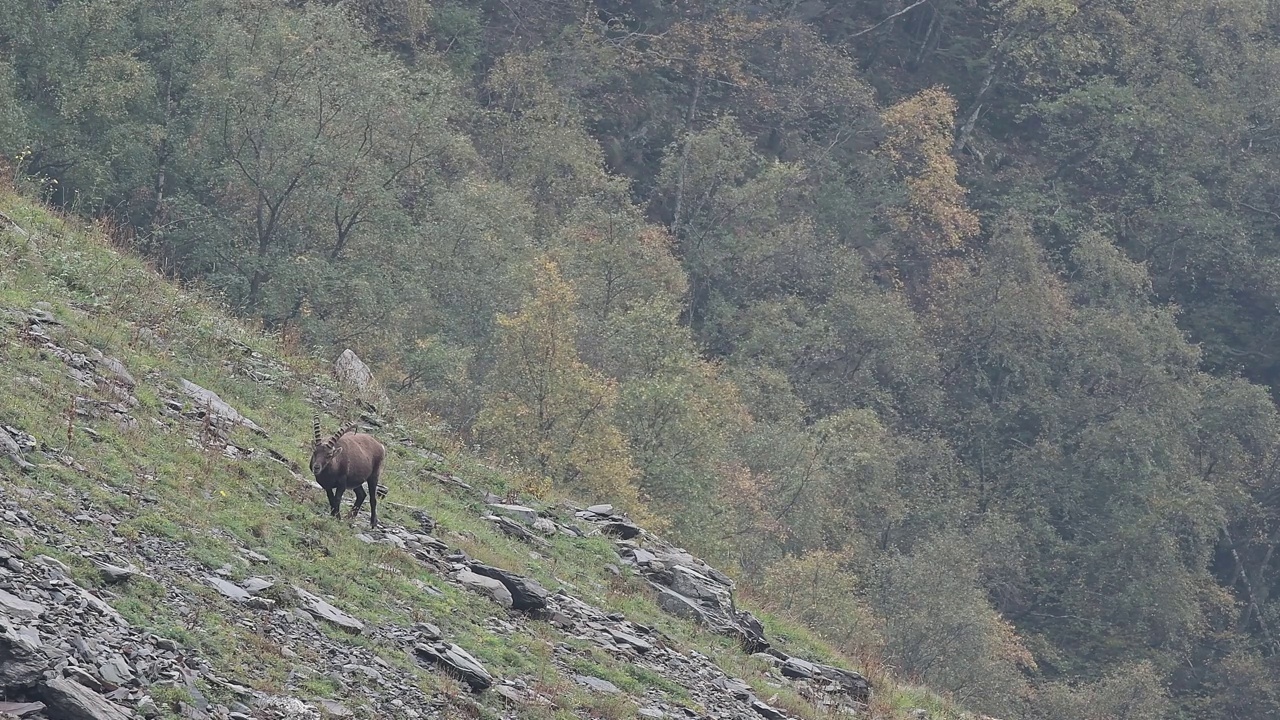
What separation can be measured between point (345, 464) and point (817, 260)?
58532mm

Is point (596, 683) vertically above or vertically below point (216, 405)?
below

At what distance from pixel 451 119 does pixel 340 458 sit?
53.1 metres

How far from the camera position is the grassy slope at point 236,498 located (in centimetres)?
1380

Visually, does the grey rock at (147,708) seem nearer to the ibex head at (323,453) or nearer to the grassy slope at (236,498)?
the grassy slope at (236,498)

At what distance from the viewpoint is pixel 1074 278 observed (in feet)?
262

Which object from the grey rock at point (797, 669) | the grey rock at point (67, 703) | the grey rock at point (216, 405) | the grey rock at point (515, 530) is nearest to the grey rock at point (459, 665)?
the grey rock at point (67, 703)

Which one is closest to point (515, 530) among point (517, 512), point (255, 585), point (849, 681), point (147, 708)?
point (517, 512)

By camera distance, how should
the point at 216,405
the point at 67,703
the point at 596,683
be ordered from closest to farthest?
1. the point at 67,703
2. the point at 596,683
3. the point at 216,405

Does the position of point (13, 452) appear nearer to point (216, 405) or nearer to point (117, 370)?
point (117, 370)

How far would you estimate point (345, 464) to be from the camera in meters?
16.6

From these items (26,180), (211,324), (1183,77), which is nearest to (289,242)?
(26,180)

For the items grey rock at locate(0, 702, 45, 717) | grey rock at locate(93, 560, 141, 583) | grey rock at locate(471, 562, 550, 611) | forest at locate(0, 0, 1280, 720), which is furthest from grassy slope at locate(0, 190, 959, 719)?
forest at locate(0, 0, 1280, 720)

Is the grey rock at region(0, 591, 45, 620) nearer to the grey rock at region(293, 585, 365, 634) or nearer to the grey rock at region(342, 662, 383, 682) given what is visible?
the grey rock at region(342, 662, 383, 682)

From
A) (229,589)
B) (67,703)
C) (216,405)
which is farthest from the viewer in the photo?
(216,405)
